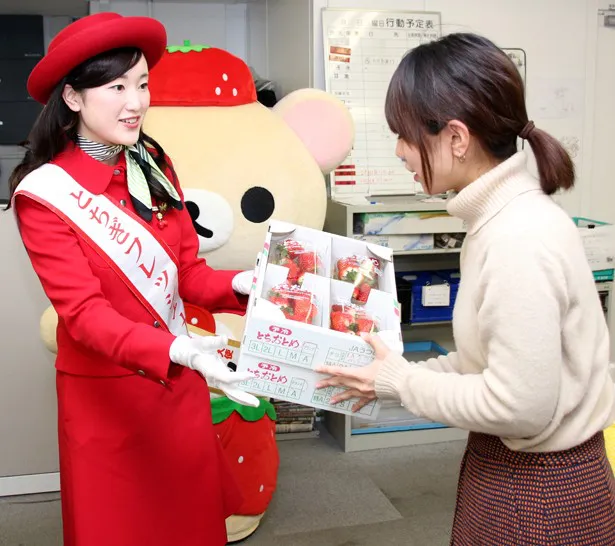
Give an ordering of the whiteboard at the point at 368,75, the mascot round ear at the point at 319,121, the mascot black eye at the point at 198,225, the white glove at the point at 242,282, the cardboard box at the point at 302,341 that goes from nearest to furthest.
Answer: the cardboard box at the point at 302,341 < the white glove at the point at 242,282 < the mascot black eye at the point at 198,225 < the mascot round ear at the point at 319,121 < the whiteboard at the point at 368,75

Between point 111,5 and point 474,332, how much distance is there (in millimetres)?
2784

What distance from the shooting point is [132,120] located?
1.48 meters

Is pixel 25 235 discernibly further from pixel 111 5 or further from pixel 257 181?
pixel 111 5

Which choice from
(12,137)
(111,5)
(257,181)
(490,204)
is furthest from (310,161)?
(12,137)

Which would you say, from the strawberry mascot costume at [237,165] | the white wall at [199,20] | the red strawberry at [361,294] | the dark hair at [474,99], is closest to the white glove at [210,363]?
the red strawberry at [361,294]

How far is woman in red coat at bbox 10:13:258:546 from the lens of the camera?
4.56 feet

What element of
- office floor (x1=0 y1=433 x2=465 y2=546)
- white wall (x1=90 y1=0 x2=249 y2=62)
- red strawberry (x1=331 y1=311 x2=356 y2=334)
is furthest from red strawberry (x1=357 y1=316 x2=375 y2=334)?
white wall (x1=90 y1=0 x2=249 y2=62)

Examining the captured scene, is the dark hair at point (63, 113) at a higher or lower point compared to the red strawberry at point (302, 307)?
higher

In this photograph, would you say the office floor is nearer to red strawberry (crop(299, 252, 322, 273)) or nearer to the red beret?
red strawberry (crop(299, 252, 322, 273))

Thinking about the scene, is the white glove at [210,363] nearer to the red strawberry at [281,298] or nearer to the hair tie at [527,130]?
the red strawberry at [281,298]

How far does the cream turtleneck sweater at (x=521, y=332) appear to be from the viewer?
1.00 meters

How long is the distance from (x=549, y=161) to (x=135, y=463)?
953mm

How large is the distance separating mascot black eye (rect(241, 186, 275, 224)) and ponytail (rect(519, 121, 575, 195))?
45.9 inches

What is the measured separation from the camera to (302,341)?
4.22 feet
